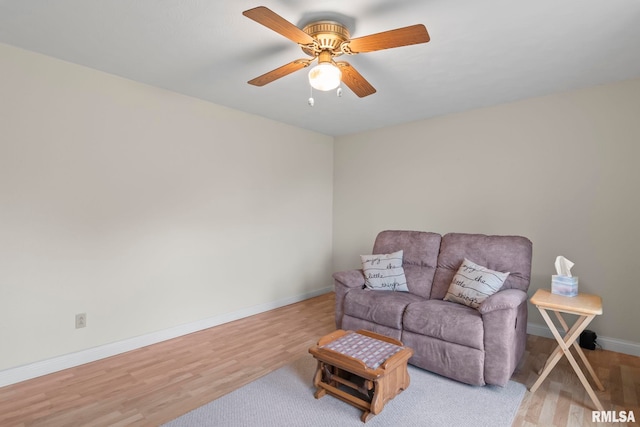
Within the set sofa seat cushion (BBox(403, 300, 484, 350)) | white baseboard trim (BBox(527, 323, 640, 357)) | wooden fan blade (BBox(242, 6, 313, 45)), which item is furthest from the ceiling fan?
white baseboard trim (BBox(527, 323, 640, 357))

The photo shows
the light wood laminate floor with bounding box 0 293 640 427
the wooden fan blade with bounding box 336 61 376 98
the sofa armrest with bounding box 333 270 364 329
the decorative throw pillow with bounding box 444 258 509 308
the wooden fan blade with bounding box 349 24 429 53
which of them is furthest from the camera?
the sofa armrest with bounding box 333 270 364 329

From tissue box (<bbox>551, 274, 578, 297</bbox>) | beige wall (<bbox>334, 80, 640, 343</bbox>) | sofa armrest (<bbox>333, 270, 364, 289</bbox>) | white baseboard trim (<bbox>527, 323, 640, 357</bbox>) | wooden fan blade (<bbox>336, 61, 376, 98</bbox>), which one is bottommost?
white baseboard trim (<bbox>527, 323, 640, 357</bbox>)

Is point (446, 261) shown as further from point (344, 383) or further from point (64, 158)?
point (64, 158)

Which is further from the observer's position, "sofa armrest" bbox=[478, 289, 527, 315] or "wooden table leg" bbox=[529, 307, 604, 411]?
"sofa armrest" bbox=[478, 289, 527, 315]

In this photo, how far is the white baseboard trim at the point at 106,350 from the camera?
2412 mm

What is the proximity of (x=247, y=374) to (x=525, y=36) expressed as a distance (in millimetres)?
3094

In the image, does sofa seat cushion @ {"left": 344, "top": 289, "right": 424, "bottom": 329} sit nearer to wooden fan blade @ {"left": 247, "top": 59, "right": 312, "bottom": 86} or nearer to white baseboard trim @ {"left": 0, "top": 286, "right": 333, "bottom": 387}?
white baseboard trim @ {"left": 0, "top": 286, "right": 333, "bottom": 387}

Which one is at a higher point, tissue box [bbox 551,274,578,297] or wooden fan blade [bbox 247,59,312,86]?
wooden fan blade [bbox 247,59,312,86]

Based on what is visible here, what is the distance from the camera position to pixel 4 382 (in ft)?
7.70

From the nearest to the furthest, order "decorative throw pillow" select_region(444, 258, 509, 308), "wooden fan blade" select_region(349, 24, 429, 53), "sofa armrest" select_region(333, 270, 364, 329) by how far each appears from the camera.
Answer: "wooden fan blade" select_region(349, 24, 429, 53)
"decorative throw pillow" select_region(444, 258, 509, 308)
"sofa armrest" select_region(333, 270, 364, 329)

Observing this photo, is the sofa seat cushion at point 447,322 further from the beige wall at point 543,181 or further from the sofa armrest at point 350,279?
the beige wall at point 543,181

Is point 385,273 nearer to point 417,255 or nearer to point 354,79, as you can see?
point 417,255

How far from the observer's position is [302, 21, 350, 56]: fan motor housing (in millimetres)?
1996

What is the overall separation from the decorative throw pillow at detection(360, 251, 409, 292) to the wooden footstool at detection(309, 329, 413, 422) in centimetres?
77
